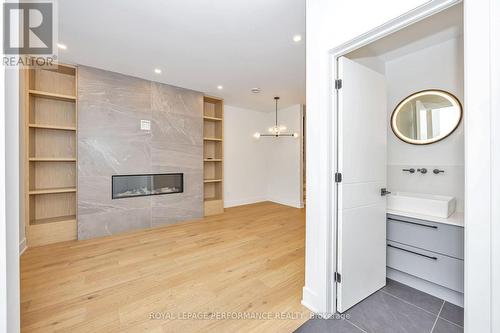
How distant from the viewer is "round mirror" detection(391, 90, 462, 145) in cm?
213

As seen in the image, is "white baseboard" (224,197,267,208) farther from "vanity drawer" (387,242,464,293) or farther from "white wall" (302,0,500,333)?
"white wall" (302,0,500,333)

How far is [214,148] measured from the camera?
506 cm

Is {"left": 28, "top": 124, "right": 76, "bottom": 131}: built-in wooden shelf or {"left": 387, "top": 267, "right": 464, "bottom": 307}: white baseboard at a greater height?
{"left": 28, "top": 124, "right": 76, "bottom": 131}: built-in wooden shelf

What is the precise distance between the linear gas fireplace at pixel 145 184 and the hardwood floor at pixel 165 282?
28.8 inches

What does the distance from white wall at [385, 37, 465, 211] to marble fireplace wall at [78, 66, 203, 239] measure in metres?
3.42

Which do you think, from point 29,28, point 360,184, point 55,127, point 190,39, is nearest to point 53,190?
point 55,127

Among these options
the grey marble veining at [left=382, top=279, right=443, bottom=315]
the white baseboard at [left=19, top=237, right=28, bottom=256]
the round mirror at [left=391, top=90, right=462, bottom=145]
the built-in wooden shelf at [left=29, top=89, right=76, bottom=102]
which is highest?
the built-in wooden shelf at [left=29, top=89, right=76, bottom=102]

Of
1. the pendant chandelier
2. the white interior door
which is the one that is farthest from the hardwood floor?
the pendant chandelier

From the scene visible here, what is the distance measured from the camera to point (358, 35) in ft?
4.63

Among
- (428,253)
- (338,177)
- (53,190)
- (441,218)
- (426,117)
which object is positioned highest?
(426,117)

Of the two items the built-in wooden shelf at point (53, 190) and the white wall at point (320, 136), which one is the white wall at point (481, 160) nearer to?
the white wall at point (320, 136)

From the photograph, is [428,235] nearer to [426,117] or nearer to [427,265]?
[427,265]

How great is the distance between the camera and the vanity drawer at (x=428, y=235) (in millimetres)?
1685

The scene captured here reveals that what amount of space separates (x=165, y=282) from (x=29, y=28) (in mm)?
3031
